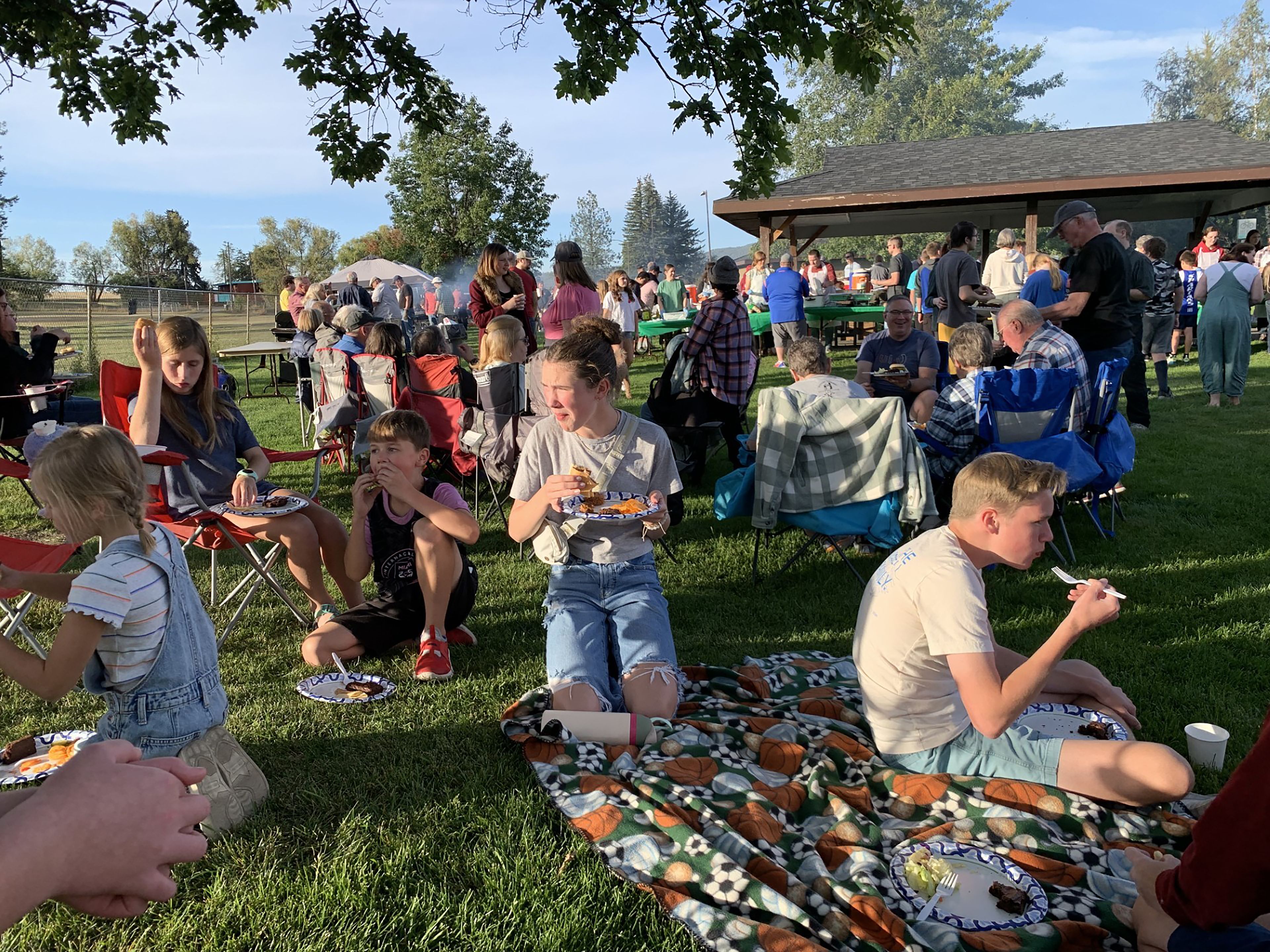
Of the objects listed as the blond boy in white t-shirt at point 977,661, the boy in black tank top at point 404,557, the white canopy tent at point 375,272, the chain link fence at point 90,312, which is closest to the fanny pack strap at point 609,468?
the boy in black tank top at point 404,557

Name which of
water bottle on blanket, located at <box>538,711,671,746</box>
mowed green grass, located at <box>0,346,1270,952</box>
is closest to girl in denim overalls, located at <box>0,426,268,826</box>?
mowed green grass, located at <box>0,346,1270,952</box>

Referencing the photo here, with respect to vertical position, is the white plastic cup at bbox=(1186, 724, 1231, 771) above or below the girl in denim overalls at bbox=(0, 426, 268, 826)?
below

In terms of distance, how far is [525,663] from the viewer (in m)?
4.30

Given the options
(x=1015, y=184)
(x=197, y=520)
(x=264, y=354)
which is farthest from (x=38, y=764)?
(x=1015, y=184)

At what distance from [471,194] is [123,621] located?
149 ft

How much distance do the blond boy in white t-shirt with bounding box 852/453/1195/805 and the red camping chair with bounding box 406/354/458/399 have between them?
4776 millimetres

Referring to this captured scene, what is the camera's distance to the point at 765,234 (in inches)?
648

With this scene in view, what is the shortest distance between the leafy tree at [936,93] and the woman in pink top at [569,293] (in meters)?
63.7

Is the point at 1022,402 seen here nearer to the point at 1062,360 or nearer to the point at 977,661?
the point at 1062,360

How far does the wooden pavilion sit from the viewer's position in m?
15.6

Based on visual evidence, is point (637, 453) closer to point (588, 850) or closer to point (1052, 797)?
point (588, 850)

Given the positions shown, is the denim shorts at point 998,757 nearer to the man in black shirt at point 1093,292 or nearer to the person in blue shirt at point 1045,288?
the man in black shirt at point 1093,292

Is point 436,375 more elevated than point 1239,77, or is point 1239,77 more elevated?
point 1239,77

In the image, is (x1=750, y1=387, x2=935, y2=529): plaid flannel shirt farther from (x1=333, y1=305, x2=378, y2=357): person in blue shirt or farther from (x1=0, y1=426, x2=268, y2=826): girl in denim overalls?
(x1=333, y1=305, x2=378, y2=357): person in blue shirt
